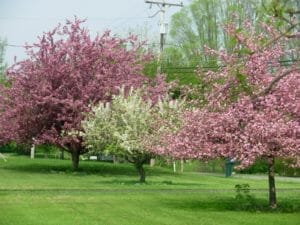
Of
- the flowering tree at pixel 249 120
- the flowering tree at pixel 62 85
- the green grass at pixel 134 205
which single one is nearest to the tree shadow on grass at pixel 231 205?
the green grass at pixel 134 205

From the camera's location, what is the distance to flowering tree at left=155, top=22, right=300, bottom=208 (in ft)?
51.3

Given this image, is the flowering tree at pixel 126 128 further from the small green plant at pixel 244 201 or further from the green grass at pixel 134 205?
the small green plant at pixel 244 201

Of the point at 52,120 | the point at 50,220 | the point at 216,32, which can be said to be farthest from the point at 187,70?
the point at 50,220

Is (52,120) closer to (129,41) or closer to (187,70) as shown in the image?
(129,41)

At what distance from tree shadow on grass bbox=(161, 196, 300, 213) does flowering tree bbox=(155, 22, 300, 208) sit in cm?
48

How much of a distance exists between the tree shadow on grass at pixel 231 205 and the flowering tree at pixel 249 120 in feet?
1.58

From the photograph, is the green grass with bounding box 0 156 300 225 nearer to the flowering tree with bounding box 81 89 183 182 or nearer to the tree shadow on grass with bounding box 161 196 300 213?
the tree shadow on grass with bounding box 161 196 300 213

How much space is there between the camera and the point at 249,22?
55.9 ft

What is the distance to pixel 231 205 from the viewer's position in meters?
17.8

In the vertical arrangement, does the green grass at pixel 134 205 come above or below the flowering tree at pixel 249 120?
below

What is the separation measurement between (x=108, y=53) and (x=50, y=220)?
74.6 feet

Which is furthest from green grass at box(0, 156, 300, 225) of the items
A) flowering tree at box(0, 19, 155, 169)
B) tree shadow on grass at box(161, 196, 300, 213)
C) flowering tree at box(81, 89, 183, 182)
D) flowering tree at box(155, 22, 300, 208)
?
flowering tree at box(0, 19, 155, 169)

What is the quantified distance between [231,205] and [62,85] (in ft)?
60.0

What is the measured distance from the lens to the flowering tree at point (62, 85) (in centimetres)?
3416
